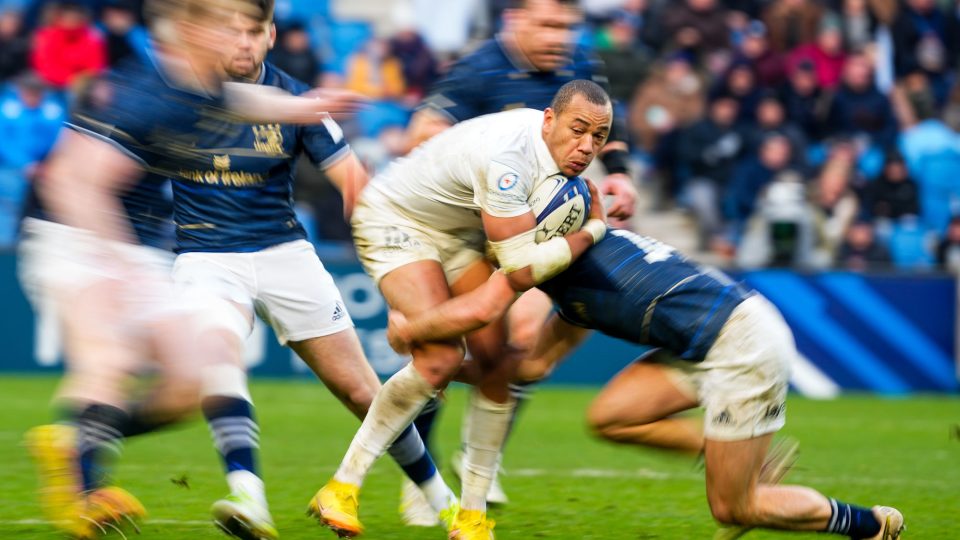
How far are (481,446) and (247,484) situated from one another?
128 centimetres

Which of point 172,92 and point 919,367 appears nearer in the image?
point 172,92

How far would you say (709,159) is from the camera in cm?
1708

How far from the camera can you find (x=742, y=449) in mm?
5664

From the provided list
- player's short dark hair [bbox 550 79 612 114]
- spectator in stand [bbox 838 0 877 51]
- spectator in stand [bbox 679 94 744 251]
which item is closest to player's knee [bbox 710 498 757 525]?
player's short dark hair [bbox 550 79 612 114]

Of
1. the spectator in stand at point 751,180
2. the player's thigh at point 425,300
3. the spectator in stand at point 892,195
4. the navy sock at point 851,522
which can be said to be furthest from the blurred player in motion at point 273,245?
the spectator in stand at point 892,195

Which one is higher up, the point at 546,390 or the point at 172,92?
the point at 172,92

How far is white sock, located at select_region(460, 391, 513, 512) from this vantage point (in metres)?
6.36

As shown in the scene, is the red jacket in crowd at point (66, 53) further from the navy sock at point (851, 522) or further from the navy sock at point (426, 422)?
the navy sock at point (851, 522)

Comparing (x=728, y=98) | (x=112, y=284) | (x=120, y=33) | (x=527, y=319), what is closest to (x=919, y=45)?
(x=728, y=98)

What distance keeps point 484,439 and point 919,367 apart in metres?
9.68

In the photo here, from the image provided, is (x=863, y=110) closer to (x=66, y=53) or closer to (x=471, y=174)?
(x=66, y=53)

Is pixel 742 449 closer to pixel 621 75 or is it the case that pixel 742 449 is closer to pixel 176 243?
pixel 176 243

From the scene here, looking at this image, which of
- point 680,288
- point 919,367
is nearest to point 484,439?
point 680,288

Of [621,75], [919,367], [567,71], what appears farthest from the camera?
[621,75]
